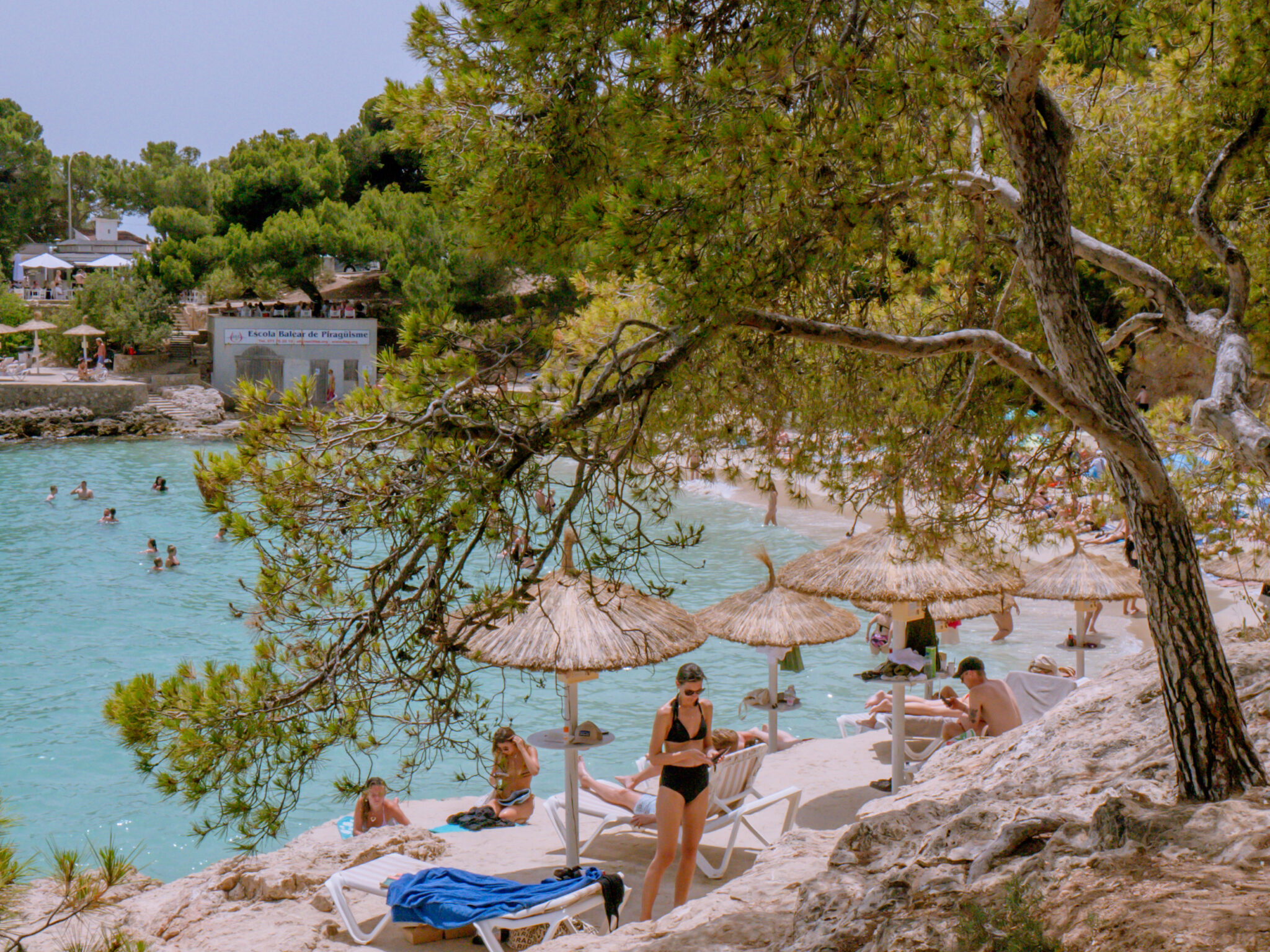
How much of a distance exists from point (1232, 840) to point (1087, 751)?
1810 millimetres

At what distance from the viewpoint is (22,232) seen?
2474 inches

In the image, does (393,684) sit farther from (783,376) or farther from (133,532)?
(133,532)

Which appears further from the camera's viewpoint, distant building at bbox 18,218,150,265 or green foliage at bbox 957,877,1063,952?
distant building at bbox 18,218,150,265

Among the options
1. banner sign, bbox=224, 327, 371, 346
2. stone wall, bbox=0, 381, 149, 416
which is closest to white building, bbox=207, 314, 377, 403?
banner sign, bbox=224, 327, 371, 346

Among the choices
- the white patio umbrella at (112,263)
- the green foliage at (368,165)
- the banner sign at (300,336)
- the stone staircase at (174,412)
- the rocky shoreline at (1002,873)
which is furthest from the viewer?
the green foliage at (368,165)

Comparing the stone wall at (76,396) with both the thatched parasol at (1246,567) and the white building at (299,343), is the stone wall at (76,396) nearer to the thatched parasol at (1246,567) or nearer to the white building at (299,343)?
the white building at (299,343)

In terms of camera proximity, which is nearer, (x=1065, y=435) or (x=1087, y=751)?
(x=1087, y=751)

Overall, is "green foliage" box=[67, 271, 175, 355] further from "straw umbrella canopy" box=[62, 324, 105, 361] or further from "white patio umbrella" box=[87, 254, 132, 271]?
"white patio umbrella" box=[87, 254, 132, 271]

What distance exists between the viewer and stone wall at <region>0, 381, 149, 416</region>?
3541 cm

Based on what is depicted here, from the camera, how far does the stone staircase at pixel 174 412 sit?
3653 cm

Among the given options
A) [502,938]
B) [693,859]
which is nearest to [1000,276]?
[693,859]

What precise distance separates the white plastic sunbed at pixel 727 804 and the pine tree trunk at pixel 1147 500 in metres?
3.60

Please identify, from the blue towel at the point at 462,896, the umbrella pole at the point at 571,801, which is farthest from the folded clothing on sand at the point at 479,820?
the blue towel at the point at 462,896

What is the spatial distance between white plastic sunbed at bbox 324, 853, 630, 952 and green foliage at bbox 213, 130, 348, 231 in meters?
40.2
